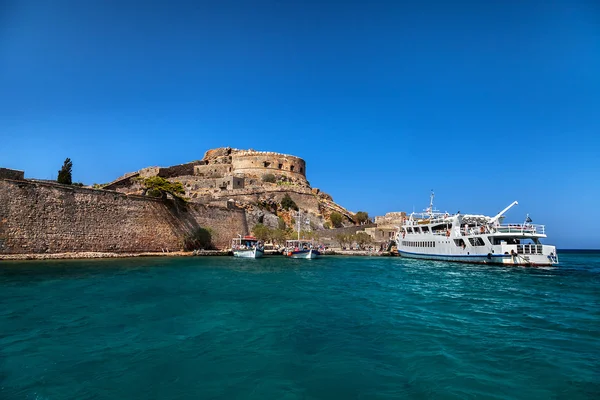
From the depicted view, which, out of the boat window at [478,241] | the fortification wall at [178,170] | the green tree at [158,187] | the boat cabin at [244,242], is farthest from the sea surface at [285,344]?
the fortification wall at [178,170]

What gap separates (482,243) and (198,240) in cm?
2355

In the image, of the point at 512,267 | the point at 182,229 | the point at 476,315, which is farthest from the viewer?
the point at 182,229

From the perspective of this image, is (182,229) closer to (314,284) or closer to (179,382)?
(314,284)

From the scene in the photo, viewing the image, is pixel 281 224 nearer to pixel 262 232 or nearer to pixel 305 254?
pixel 262 232

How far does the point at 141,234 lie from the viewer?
27.0 m

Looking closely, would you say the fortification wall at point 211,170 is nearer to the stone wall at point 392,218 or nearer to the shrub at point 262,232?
the shrub at point 262,232

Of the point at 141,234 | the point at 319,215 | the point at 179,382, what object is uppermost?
the point at 319,215

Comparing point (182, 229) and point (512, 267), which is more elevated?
point (182, 229)

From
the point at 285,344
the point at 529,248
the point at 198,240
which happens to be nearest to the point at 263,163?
the point at 198,240

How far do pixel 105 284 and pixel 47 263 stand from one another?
788 centimetres

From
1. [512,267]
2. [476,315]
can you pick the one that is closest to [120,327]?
[476,315]

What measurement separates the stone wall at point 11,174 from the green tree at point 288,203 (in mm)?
29779

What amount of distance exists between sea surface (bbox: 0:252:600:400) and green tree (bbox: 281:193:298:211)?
33563mm

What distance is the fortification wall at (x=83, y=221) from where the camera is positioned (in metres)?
19.8
